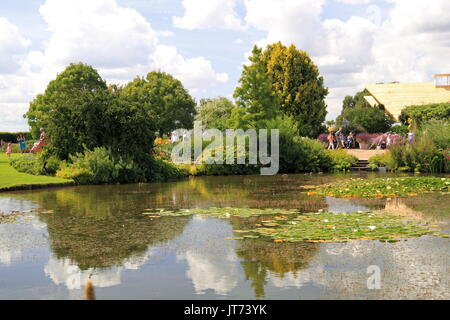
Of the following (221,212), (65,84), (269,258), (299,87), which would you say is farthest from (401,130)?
(269,258)

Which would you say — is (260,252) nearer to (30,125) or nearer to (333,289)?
(333,289)

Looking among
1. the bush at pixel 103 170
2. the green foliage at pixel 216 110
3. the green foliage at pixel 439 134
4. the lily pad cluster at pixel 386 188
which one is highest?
the green foliage at pixel 216 110

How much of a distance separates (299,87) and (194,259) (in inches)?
1550

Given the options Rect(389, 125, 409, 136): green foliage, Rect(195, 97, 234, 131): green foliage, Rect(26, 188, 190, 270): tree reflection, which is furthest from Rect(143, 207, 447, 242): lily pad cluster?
Rect(195, 97, 234, 131): green foliage

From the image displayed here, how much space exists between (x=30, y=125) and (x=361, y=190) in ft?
157

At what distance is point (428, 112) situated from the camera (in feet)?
158

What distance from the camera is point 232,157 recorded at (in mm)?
25156

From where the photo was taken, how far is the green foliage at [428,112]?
47562 millimetres

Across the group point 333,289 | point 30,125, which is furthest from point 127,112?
point 30,125

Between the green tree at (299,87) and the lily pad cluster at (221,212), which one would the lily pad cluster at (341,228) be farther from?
the green tree at (299,87)

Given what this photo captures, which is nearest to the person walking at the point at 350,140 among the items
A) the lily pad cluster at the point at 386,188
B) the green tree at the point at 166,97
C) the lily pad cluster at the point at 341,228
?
the lily pad cluster at the point at 386,188

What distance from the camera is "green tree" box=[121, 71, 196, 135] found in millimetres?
68125

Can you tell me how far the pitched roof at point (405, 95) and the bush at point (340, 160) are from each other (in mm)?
27078

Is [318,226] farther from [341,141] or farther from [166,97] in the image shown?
[166,97]
